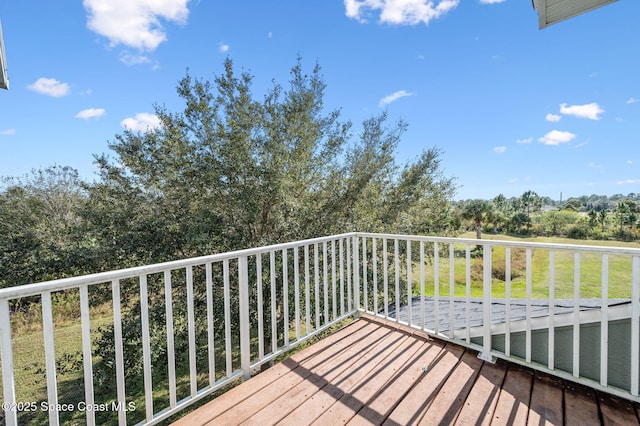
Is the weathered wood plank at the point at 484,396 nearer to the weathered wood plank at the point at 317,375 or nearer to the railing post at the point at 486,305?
the railing post at the point at 486,305

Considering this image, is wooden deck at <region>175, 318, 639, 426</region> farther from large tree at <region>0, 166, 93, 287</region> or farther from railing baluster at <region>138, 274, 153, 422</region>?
large tree at <region>0, 166, 93, 287</region>

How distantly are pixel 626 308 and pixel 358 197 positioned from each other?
4.73 meters

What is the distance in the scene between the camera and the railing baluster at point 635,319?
167 cm

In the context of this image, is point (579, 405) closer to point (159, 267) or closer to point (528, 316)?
point (528, 316)

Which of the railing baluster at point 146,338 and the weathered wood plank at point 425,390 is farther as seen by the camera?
the weathered wood plank at point 425,390

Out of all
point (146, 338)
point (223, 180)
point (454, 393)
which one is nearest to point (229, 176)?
point (223, 180)

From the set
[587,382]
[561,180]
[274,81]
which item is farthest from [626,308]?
[561,180]

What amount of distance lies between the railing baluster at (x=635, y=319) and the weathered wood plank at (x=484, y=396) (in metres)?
0.70

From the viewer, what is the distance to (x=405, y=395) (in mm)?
1822

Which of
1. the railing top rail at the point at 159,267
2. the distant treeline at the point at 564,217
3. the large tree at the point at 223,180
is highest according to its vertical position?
the large tree at the point at 223,180

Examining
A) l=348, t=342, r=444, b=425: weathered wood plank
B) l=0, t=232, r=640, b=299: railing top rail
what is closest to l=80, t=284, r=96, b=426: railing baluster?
l=0, t=232, r=640, b=299: railing top rail

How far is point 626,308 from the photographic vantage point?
1778 millimetres

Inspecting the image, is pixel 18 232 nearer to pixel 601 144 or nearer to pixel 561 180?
pixel 601 144

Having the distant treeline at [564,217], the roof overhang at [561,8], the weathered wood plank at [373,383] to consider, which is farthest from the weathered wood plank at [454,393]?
the distant treeline at [564,217]
